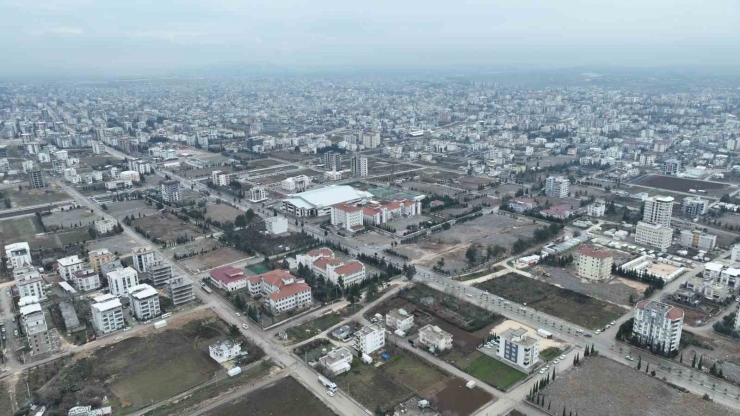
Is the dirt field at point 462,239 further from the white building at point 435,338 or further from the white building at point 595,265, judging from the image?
the white building at point 435,338

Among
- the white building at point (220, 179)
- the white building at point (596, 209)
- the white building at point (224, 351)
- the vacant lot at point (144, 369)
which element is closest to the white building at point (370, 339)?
the vacant lot at point (144, 369)

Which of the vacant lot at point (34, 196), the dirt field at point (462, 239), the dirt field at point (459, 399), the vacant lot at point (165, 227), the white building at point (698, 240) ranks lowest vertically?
the dirt field at point (459, 399)

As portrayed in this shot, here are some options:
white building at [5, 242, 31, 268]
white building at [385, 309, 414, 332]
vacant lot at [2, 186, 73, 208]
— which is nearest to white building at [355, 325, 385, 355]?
white building at [385, 309, 414, 332]

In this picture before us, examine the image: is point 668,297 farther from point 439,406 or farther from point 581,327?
point 439,406

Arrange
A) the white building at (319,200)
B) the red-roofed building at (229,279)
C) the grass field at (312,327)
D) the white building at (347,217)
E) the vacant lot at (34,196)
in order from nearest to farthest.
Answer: the grass field at (312,327), the red-roofed building at (229,279), the white building at (347,217), the white building at (319,200), the vacant lot at (34,196)

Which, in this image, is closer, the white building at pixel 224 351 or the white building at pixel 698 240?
the white building at pixel 224 351

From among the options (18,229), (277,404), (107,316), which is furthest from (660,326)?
(18,229)

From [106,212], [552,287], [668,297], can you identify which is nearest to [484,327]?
[552,287]

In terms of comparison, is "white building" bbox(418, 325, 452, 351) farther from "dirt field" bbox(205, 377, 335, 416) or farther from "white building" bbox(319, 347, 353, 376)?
"dirt field" bbox(205, 377, 335, 416)
